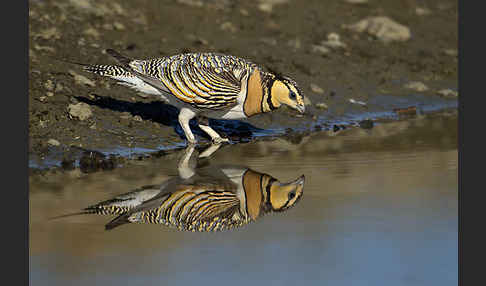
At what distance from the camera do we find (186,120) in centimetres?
1034

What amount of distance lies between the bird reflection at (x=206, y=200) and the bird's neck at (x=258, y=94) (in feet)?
3.77

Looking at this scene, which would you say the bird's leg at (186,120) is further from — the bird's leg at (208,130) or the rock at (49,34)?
the rock at (49,34)

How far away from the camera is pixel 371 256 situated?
21.0ft

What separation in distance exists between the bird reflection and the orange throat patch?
1139mm

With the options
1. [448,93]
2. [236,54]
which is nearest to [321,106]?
[236,54]

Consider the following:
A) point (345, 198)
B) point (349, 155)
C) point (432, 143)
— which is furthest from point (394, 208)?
point (432, 143)

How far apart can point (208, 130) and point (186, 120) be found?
1.44ft

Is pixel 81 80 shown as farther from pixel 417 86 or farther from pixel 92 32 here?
pixel 417 86

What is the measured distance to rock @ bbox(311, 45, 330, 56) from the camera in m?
15.0

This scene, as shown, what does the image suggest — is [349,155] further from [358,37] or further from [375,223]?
[358,37]

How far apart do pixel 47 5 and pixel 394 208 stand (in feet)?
27.8

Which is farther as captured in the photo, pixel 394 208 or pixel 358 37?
pixel 358 37

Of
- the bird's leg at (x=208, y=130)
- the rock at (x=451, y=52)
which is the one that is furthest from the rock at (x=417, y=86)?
the bird's leg at (x=208, y=130)

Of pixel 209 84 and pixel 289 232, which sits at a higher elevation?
pixel 209 84
